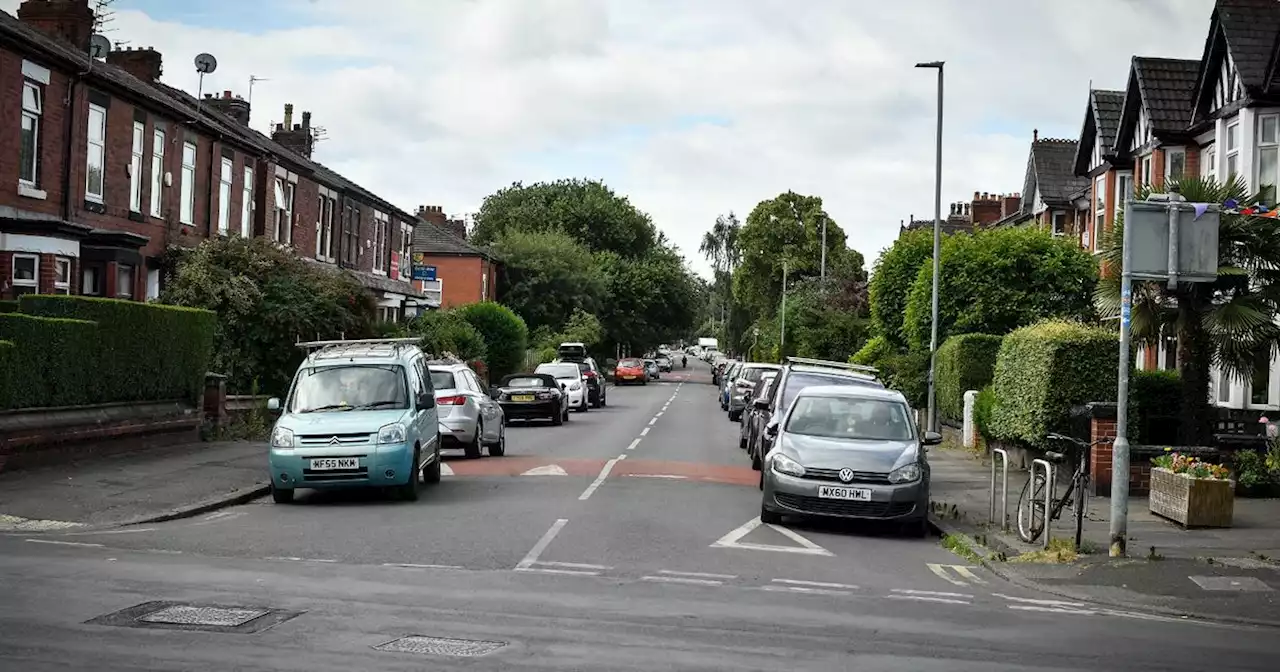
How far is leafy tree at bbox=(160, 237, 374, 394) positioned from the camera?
28.7 m

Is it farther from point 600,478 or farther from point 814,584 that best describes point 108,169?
point 814,584

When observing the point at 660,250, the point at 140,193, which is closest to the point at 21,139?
the point at 140,193

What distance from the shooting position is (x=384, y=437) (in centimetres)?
1652

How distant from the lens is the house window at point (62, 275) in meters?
24.5

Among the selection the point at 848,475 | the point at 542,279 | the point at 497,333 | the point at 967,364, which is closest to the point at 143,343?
the point at 848,475

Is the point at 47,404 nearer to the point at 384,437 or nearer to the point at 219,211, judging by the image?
the point at 384,437

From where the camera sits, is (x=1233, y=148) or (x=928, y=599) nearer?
(x=928, y=599)

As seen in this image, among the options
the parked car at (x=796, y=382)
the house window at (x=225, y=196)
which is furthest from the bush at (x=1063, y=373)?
the house window at (x=225, y=196)

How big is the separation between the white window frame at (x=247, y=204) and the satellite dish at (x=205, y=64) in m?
3.22

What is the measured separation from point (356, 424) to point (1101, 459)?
33.8ft

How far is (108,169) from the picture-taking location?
2761 centimetres

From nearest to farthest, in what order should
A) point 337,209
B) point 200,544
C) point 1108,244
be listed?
point 200,544 → point 1108,244 → point 337,209

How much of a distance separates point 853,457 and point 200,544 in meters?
6.96

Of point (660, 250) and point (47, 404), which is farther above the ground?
point (660, 250)
